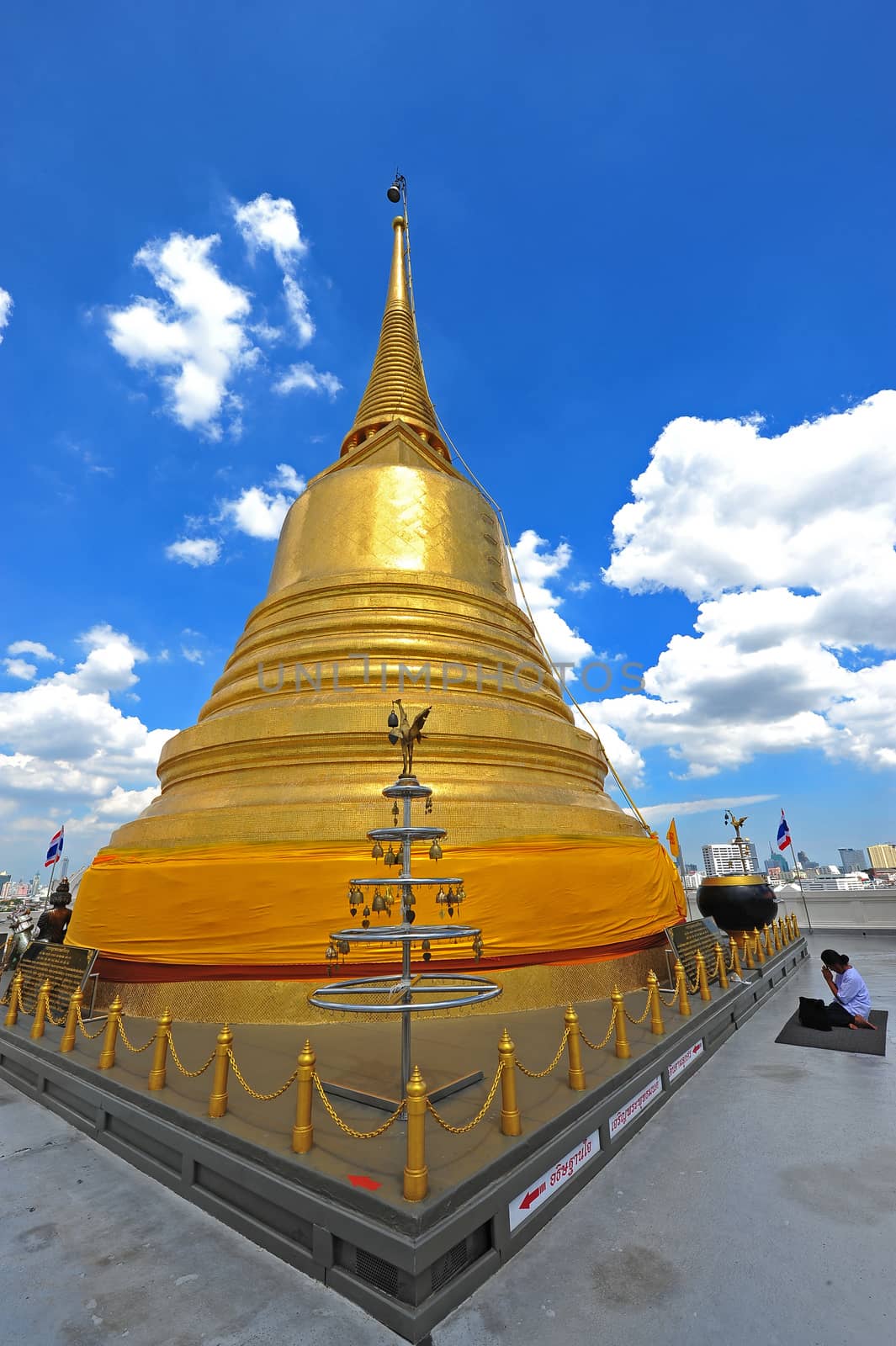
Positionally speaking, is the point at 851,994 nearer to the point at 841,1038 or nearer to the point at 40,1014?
the point at 841,1038

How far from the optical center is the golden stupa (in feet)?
23.4

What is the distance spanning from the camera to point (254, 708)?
957cm

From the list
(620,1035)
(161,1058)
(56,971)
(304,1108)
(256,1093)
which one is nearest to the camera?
(304,1108)

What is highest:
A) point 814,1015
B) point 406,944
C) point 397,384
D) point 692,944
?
point 397,384

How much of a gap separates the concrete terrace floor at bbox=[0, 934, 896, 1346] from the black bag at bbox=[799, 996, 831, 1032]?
2.94 meters

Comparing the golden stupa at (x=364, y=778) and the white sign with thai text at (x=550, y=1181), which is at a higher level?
the golden stupa at (x=364, y=778)

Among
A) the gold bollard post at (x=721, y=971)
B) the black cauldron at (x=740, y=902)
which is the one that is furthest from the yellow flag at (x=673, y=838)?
→ the gold bollard post at (x=721, y=971)

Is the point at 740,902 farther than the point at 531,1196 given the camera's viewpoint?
Yes

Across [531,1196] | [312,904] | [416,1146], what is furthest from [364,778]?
[416,1146]

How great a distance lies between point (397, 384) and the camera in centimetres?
1688

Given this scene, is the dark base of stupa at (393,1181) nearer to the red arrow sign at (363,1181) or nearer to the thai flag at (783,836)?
the red arrow sign at (363,1181)

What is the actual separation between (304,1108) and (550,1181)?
1484 mm

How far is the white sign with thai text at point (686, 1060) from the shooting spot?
5.73 meters

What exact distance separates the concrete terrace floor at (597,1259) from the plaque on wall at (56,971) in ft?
8.24
